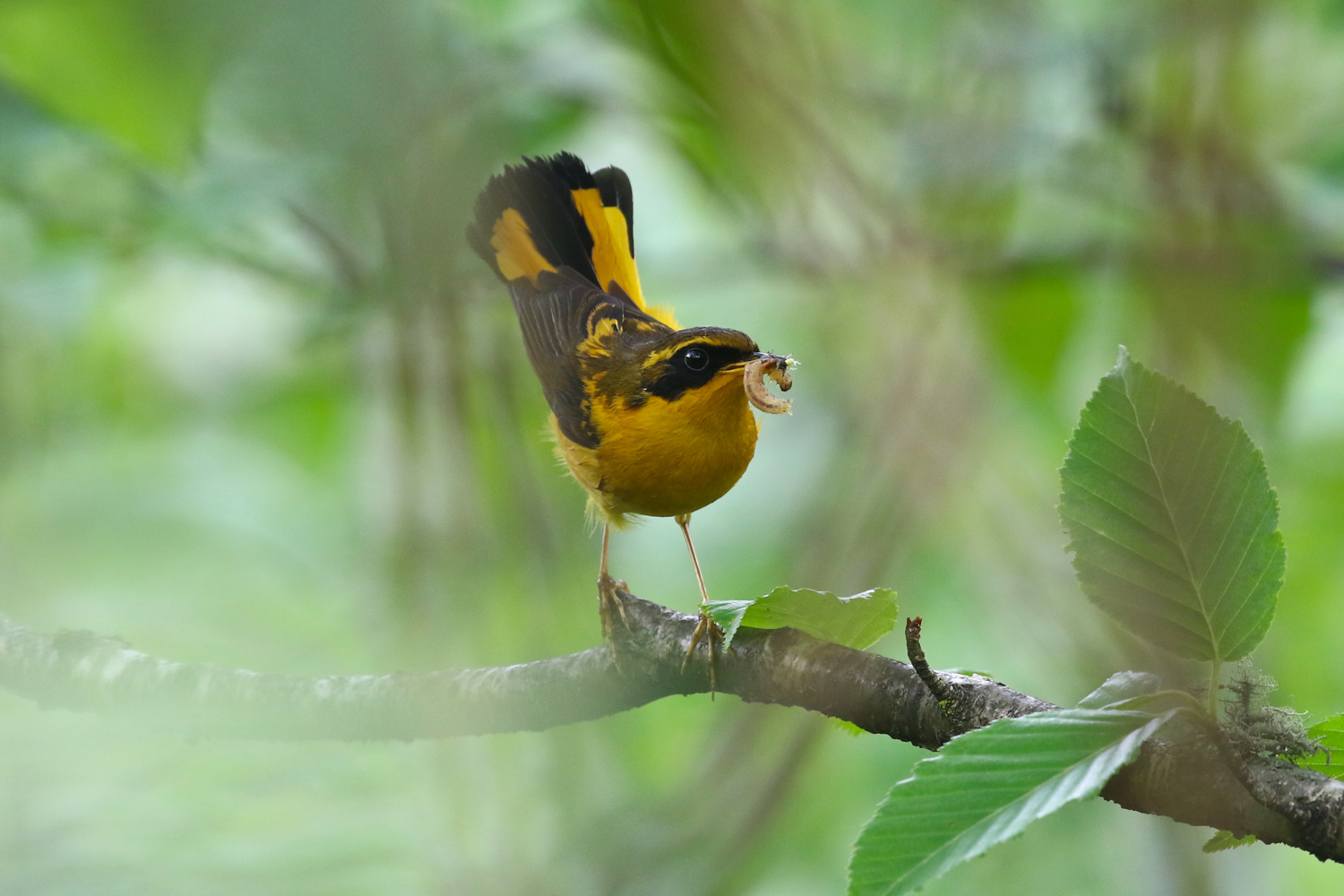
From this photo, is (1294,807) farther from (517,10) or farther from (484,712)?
(517,10)

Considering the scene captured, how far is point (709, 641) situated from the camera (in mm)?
1941

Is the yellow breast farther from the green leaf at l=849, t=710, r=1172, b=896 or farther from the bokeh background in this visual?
the green leaf at l=849, t=710, r=1172, b=896

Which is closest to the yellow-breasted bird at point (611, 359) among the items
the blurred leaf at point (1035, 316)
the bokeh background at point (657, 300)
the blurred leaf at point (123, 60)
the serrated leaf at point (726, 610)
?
the bokeh background at point (657, 300)

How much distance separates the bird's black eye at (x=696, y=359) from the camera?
3.13m

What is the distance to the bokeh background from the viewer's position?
8.97 feet

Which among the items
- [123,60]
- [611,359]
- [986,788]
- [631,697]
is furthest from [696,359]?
[123,60]

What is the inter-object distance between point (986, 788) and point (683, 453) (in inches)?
73.5

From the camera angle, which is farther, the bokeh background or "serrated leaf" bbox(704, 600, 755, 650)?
the bokeh background

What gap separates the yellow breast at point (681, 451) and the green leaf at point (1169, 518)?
1.68m

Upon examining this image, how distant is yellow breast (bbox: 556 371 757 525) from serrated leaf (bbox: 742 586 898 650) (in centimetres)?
139

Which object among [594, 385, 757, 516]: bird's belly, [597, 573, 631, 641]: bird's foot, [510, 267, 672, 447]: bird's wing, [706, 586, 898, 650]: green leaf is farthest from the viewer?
[510, 267, 672, 447]: bird's wing

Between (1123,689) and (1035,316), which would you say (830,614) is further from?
(1035,316)

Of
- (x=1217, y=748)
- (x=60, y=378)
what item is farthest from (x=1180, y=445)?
(x=60, y=378)

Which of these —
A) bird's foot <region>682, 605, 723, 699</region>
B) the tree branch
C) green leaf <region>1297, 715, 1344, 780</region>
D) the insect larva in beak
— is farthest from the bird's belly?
green leaf <region>1297, 715, 1344, 780</region>
